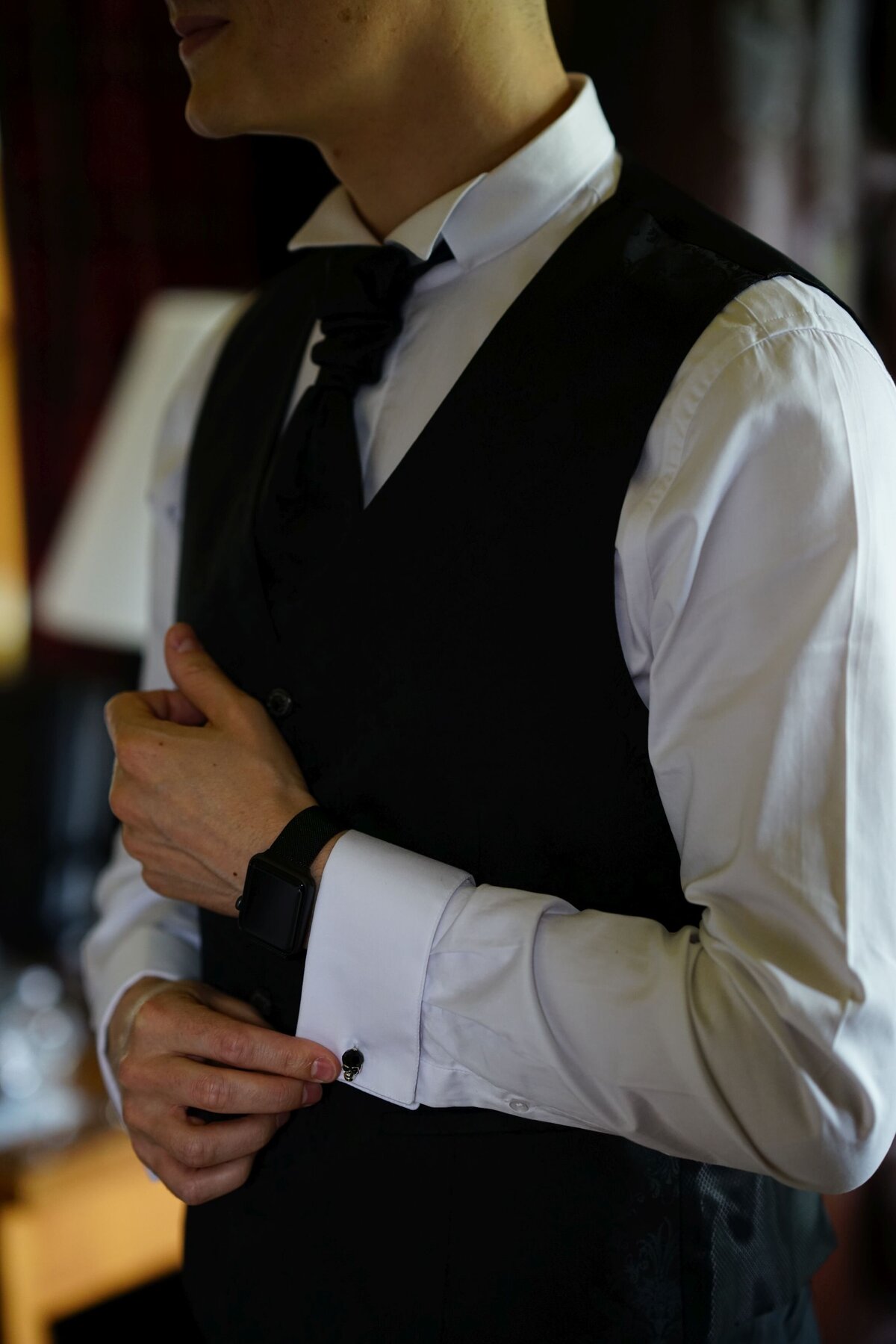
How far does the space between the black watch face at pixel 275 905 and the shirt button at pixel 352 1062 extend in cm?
8

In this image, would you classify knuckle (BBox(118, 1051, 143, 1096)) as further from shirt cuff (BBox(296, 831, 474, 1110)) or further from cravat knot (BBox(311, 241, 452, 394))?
cravat knot (BBox(311, 241, 452, 394))

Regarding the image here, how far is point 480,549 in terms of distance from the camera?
0.88m

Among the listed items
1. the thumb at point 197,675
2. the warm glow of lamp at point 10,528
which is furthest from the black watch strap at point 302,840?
the warm glow of lamp at point 10,528

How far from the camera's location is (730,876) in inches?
29.9

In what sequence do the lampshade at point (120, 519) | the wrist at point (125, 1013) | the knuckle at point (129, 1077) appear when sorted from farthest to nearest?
the lampshade at point (120, 519)
the wrist at point (125, 1013)
the knuckle at point (129, 1077)

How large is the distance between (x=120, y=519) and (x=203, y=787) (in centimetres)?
117

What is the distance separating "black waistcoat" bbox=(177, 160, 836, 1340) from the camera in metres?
Result: 0.85

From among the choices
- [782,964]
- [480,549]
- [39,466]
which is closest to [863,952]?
[782,964]

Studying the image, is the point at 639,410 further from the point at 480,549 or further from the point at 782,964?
the point at 782,964

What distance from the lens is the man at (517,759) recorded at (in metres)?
0.75

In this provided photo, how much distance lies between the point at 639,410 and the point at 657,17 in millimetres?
1218

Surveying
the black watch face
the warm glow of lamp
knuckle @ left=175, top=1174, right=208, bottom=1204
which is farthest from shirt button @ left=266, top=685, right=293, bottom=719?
the warm glow of lamp

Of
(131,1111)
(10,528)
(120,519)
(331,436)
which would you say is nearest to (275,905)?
(131,1111)

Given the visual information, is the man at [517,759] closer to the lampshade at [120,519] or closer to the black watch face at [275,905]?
the black watch face at [275,905]
